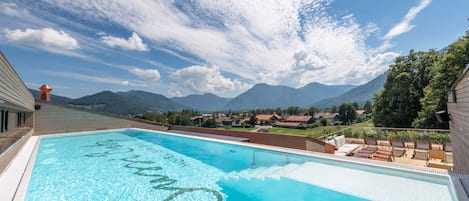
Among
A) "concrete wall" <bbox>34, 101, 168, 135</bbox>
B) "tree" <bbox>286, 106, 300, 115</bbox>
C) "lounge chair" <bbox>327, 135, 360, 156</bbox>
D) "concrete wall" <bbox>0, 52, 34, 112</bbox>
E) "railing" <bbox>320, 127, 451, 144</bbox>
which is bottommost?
"tree" <bbox>286, 106, 300, 115</bbox>

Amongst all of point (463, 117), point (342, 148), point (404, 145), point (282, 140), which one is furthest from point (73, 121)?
point (404, 145)

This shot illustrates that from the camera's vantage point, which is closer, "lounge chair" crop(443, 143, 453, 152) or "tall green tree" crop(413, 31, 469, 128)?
"lounge chair" crop(443, 143, 453, 152)

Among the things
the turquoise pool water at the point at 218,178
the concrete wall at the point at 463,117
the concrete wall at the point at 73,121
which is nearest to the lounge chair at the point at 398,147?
the concrete wall at the point at 463,117

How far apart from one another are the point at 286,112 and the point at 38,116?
3517 inches

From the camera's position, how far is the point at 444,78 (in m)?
13.2

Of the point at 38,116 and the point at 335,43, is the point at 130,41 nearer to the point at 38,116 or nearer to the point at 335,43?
the point at 38,116

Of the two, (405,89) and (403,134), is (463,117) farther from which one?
(405,89)

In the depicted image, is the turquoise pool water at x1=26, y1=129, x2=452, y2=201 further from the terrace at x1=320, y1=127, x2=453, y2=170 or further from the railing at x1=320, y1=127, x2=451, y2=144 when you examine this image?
the railing at x1=320, y1=127, x2=451, y2=144

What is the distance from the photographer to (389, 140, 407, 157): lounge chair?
23.9 feet

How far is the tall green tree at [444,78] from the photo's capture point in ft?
39.8

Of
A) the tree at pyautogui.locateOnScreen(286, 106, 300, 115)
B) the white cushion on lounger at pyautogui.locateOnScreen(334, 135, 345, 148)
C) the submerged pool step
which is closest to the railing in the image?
the white cushion on lounger at pyautogui.locateOnScreen(334, 135, 345, 148)

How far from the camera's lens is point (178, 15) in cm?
952

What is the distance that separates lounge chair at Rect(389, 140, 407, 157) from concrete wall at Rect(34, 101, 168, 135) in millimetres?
11678

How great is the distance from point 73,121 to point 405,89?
87.6ft
